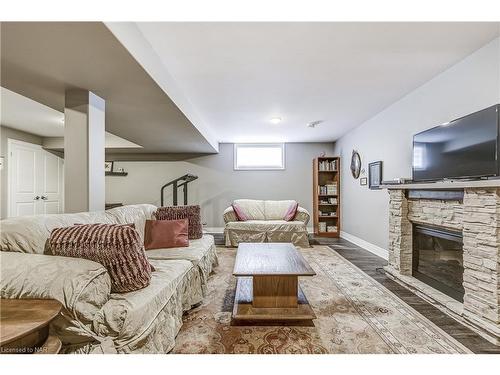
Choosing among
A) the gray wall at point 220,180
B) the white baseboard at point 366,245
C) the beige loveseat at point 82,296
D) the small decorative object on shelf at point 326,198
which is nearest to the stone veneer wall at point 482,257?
the white baseboard at point 366,245

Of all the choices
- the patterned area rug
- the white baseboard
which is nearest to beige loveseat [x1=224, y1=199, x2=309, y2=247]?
the white baseboard

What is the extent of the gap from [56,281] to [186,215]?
2056 millimetres

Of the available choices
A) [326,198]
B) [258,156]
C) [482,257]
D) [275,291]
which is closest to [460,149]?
[482,257]

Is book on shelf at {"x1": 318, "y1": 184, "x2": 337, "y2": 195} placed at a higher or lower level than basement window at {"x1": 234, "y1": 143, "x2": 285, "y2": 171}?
lower

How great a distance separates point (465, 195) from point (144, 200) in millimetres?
6360

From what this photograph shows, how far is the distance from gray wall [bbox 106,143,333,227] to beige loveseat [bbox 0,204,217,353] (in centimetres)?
491

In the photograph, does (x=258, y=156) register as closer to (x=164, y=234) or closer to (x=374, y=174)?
(x=374, y=174)

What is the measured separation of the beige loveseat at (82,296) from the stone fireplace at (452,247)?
88.6 inches

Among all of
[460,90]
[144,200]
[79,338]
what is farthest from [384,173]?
[144,200]

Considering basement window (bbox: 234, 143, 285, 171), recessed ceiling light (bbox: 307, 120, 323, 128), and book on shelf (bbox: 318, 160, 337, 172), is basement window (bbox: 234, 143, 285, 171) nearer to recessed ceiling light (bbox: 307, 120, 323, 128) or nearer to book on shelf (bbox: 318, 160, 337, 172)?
book on shelf (bbox: 318, 160, 337, 172)

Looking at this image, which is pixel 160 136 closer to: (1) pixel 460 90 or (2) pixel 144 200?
(2) pixel 144 200

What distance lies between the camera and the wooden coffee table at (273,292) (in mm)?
2084

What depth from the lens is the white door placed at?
5.17m
